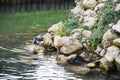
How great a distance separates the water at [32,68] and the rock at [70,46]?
876 millimetres

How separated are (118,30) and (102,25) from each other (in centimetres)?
234

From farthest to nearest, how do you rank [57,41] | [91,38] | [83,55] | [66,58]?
1. [57,41]
2. [91,38]
3. [66,58]
4. [83,55]

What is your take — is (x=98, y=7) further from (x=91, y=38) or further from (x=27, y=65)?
(x=27, y=65)

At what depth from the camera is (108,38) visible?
20703 millimetres

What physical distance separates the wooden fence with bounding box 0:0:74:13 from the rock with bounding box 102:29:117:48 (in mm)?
20289

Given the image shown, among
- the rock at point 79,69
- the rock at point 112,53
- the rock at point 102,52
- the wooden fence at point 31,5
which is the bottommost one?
the rock at point 79,69

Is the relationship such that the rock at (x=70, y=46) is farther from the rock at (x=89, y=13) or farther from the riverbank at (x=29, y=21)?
the riverbank at (x=29, y=21)

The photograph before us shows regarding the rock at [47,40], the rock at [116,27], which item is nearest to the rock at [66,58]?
the rock at [47,40]

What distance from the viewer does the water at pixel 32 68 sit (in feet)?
62.7

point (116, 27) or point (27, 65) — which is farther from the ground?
point (116, 27)

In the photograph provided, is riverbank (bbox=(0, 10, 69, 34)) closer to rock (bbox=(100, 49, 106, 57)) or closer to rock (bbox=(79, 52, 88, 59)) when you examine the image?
rock (bbox=(79, 52, 88, 59))

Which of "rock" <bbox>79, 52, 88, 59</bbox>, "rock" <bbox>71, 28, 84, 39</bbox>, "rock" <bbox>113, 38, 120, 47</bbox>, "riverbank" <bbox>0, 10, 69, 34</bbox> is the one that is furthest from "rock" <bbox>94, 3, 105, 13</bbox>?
"riverbank" <bbox>0, 10, 69, 34</bbox>

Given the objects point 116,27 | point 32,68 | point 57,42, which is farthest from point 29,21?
point 116,27

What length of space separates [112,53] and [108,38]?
1.31 metres
